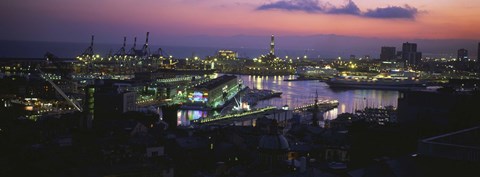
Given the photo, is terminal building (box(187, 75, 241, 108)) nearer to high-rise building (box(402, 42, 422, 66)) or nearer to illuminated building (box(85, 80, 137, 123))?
illuminated building (box(85, 80, 137, 123))

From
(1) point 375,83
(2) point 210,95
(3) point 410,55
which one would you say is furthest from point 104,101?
(3) point 410,55

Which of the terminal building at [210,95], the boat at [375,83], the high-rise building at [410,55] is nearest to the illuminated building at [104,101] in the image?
the terminal building at [210,95]

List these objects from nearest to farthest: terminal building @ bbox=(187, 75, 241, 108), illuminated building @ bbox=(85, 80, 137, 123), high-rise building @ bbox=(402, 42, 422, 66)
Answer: illuminated building @ bbox=(85, 80, 137, 123) → terminal building @ bbox=(187, 75, 241, 108) → high-rise building @ bbox=(402, 42, 422, 66)

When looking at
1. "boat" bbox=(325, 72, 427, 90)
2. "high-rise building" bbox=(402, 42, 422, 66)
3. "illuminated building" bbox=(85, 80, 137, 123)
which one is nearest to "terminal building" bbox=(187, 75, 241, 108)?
"illuminated building" bbox=(85, 80, 137, 123)

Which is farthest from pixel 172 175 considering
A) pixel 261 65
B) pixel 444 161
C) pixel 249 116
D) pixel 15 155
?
pixel 261 65

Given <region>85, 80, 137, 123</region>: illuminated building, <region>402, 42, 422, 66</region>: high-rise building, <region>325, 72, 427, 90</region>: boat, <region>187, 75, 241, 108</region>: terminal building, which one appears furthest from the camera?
<region>402, 42, 422, 66</region>: high-rise building

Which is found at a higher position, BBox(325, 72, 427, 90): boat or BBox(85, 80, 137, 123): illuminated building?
BBox(85, 80, 137, 123): illuminated building

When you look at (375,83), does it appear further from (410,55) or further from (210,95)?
(410,55)

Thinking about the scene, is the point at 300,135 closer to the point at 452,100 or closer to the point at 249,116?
the point at 452,100
